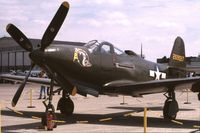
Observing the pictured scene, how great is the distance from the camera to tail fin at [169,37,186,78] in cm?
1736

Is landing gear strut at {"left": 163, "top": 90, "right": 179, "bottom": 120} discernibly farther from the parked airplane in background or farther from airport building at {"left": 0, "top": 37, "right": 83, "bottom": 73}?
airport building at {"left": 0, "top": 37, "right": 83, "bottom": 73}

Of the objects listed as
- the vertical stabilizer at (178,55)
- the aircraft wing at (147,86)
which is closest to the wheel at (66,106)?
the aircraft wing at (147,86)

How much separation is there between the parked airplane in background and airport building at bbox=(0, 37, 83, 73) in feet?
229

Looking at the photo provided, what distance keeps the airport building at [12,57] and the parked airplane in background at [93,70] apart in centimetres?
6992

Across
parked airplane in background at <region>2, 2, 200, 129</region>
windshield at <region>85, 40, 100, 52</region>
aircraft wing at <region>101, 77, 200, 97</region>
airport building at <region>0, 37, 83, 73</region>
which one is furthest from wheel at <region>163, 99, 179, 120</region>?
airport building at <region>0, 37, 83, 73</region>

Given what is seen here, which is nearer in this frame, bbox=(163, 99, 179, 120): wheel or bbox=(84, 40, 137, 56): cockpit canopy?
bbox=(84, 40, 137, 56): cockpit canopy

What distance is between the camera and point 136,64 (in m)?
15.2

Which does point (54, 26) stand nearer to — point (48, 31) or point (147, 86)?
point (48, 31)

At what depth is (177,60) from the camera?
58.7 ft

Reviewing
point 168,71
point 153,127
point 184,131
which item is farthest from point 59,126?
point 168,71

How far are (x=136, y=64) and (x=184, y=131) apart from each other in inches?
178

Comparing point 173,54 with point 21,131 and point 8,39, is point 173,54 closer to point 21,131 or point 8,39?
point 21,131

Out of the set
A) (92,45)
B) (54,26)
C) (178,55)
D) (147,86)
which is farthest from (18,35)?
(178,55)

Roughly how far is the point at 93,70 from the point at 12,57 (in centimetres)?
7867
